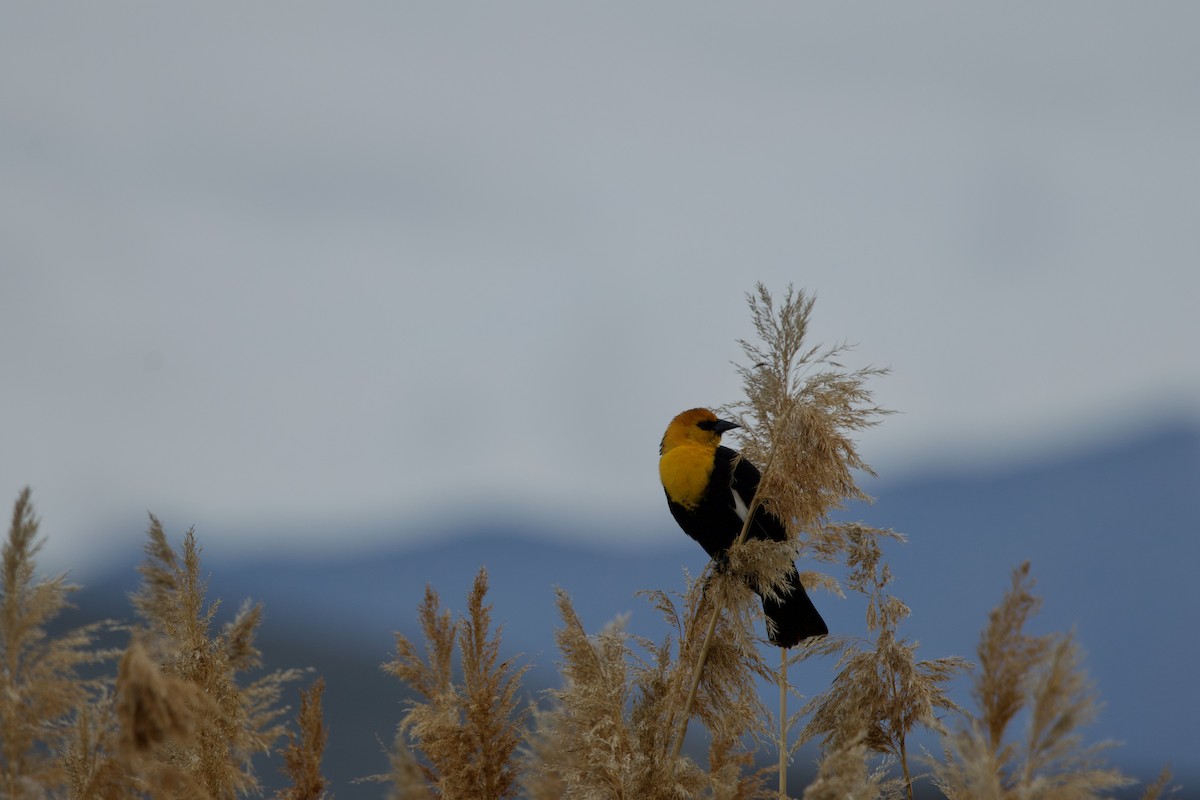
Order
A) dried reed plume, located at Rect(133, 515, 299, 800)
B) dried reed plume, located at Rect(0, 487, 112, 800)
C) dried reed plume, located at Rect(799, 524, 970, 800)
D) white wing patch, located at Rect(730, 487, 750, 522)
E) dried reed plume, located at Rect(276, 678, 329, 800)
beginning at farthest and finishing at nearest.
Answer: white wing patch, located at Rect(730, 487, 750, 522) → dried reed plume, located at Rect(799, 524, 970, 800) → dried reed plume, located at Rect(276, 678, 329, 800) → dried reed plume, located at Rect(133, 515, 299, 800) → dried reed plume, located at Rect(0, 487, 112, 800)

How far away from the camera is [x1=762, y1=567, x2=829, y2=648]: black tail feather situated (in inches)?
162

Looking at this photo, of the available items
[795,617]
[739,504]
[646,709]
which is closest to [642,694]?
[646,709]

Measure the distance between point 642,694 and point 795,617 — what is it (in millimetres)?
1445

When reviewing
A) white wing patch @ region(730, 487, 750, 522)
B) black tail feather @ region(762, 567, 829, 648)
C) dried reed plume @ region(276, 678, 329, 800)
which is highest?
white wing patch @ region(730, 487, 750, 522)

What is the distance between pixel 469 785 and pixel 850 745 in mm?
1376

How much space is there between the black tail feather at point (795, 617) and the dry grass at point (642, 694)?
37 centimetres

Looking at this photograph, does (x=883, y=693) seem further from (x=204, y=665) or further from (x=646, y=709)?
(x=204, y=665)

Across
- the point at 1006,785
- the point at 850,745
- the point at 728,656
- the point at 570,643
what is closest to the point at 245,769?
the point at 570,643

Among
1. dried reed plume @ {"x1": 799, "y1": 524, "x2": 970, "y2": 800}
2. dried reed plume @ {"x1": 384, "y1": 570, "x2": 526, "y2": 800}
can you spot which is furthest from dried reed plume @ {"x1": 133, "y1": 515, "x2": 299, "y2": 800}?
dried reed plume @ {"x1": 799, "y1": 524, "x2": 970, "y2": 800}

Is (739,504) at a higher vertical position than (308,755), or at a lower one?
higher

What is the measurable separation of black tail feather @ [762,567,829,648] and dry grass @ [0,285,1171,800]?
0.37 m

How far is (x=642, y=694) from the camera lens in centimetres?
295

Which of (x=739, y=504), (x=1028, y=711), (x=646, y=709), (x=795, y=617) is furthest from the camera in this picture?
(x=739, y=504)

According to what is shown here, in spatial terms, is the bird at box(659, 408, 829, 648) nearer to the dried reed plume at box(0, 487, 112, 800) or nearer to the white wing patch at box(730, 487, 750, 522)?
the white wing patch at box(730, 487, 750, 522)
